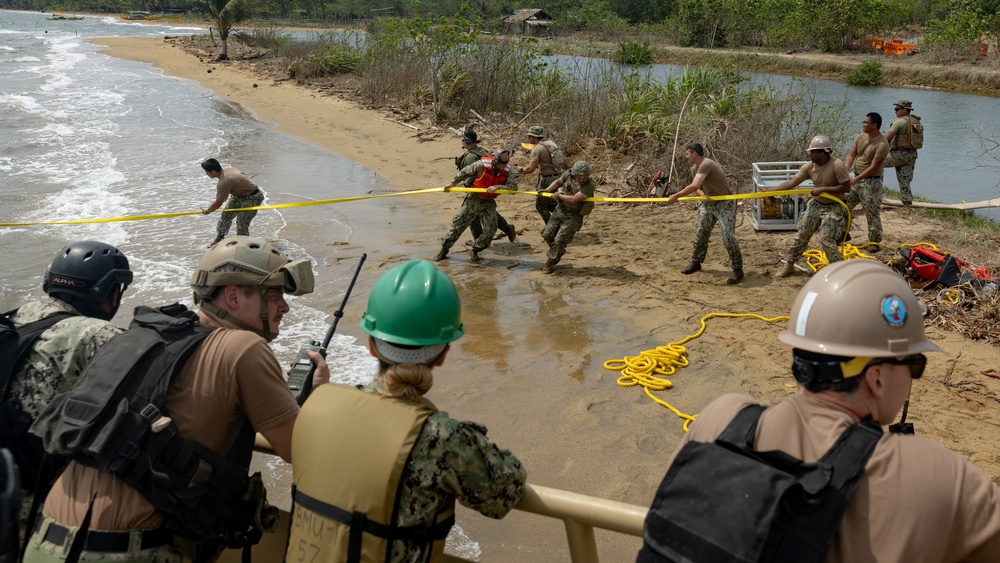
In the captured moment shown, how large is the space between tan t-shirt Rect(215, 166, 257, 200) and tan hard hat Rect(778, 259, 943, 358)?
9.92 m

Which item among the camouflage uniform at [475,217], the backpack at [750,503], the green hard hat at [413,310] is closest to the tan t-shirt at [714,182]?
the camouflage uniform at [475,217]

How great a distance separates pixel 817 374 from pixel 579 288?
25.4 ft

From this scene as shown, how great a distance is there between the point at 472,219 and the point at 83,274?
7.93 m

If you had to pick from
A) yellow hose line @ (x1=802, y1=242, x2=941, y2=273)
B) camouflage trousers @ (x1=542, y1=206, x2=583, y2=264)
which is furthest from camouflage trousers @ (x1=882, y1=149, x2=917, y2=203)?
camouflage trousers @ (x1=542, y1=206, x2=583, y2=264)

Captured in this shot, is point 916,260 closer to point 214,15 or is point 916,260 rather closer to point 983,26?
point 983,26

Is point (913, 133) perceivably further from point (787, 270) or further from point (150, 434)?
point (150, 434)

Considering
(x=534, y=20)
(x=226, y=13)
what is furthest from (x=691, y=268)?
(x=534, y=20)

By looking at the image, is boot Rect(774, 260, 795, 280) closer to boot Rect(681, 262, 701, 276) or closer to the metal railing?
boot Rect(681, 262, 701, 276)

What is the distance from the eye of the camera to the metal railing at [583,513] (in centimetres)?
195

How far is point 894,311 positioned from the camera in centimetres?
183

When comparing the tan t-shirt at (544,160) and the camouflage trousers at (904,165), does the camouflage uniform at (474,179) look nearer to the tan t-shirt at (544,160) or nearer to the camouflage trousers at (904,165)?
the tan t-shirt at (544,160)

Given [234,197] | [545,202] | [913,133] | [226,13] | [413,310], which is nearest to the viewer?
[413,310]

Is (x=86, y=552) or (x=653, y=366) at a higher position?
(x=86, y=552)

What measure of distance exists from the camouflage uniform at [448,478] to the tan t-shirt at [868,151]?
10124 millimetres
